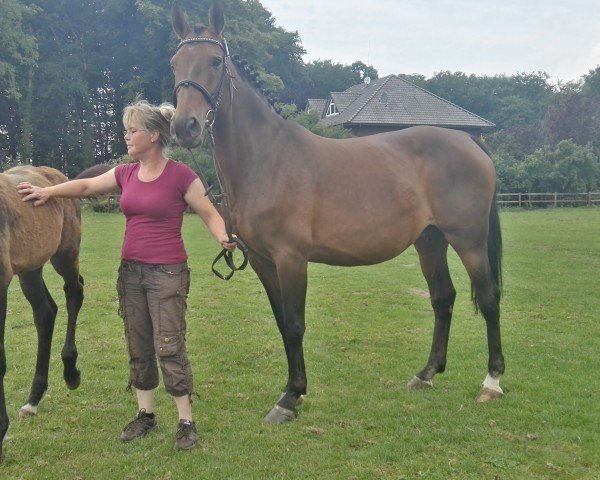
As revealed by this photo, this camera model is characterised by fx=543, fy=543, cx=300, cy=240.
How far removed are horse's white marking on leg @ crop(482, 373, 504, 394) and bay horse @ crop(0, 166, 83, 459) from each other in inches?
135

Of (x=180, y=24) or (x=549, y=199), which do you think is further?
(x=549, y=199)

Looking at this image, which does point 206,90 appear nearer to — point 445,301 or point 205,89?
point 205,89

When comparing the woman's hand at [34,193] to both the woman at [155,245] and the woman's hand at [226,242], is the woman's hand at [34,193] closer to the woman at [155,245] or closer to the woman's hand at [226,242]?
the woman at [155,245]

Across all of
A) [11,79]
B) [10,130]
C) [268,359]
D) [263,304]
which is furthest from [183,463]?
[10,130]

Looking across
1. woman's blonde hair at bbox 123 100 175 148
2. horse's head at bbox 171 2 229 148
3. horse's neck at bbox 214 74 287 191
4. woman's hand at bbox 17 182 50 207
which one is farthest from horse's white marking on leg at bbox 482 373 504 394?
woman's hand at bbox 17 182 50 207

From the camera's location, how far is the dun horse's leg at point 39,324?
4207mm

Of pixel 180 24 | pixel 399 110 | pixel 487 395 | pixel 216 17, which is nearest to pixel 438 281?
pixel 487 395

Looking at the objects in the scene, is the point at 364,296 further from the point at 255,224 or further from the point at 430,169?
the point at 255,224

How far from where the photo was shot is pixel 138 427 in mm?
3785

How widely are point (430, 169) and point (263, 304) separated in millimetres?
4251

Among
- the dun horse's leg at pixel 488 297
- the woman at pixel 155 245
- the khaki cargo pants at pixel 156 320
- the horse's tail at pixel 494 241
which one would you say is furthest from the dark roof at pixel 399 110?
the khaki cargo pants at pixel 156 320

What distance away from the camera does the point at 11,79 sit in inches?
1188

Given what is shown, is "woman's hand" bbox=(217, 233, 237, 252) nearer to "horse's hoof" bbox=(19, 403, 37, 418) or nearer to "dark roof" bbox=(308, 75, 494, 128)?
"horse's hoof" bbox=(19, 403, 37, 418)

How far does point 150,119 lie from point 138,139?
0.16 metres
